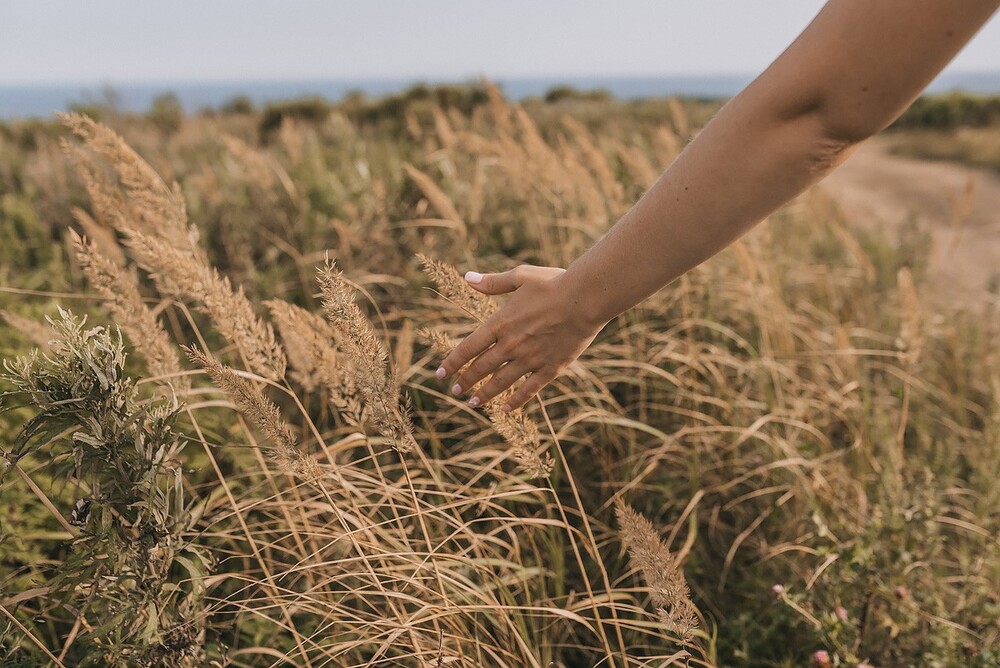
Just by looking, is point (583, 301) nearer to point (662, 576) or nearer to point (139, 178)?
point (662, 576)

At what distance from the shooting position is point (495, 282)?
127 centimetres

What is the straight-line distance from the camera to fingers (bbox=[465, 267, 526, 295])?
1.24 meters

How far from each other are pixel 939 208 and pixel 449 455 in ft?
31.8

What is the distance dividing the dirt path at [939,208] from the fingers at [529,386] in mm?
3027

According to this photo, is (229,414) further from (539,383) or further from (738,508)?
(738,508)

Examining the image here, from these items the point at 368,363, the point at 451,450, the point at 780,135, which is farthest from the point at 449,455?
the point at 780,135

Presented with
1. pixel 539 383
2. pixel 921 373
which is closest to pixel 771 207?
pixel 539 383

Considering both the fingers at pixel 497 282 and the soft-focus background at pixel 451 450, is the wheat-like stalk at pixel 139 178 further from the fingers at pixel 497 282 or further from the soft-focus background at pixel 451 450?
the fingers at pixel 497 282

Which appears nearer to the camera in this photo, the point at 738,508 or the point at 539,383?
the point at 539,383

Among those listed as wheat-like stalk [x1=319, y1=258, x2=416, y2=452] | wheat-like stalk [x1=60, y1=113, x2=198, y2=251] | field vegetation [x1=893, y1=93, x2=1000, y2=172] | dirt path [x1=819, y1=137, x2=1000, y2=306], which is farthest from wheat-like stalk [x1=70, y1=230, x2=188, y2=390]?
field vegetation [x1=893, y1=93, x2=1000, y2=172]

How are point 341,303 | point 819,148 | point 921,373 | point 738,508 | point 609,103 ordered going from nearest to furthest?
point 819,148 < point 341,303 < point 738,508 < point 921,373 < point 609,103

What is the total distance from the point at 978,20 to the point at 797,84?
0.21m

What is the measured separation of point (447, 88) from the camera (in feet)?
49.8

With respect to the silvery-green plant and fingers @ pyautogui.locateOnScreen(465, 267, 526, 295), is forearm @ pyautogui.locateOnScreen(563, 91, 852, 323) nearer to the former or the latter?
fingers @ pyautogui.locateOnScreen(465, 267, 526, 295)
